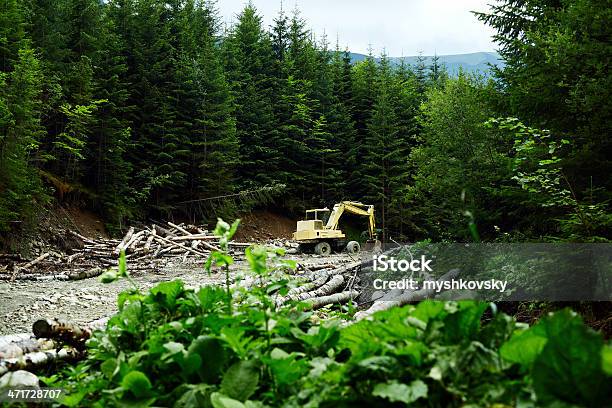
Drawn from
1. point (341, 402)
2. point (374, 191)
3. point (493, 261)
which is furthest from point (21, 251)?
point (374, 191)

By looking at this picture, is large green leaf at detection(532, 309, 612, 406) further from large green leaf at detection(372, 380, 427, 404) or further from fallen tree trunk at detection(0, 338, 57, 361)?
fallen tree trunk at detection(0, 338, 57, 361)

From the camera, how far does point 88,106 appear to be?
62.1 ft

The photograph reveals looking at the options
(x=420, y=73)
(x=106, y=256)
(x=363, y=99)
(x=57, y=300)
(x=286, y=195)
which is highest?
(x=420, y=73)

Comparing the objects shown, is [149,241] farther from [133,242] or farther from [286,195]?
[286,195]

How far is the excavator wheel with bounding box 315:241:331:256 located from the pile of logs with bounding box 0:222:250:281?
2.95m

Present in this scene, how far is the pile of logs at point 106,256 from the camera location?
12109 mm

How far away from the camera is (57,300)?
8.67 metres

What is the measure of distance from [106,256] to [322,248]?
7827 mm

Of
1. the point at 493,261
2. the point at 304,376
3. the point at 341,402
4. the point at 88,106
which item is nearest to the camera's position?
the point at 341,402

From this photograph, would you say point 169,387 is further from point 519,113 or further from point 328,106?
point 328,106

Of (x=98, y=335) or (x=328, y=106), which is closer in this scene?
(x=98, y=335)

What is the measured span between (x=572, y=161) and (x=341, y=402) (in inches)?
206

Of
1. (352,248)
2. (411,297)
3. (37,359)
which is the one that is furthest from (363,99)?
(37,359)

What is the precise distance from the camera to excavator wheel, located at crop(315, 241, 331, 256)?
18.2 meters
